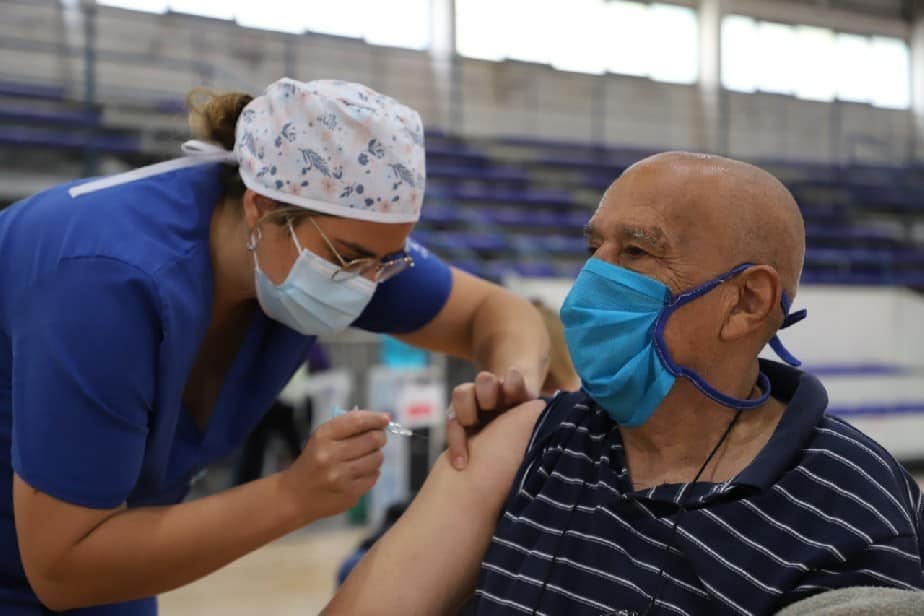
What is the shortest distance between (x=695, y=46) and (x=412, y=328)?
9533mm

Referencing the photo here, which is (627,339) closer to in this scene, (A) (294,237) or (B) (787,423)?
(B) (787,423)

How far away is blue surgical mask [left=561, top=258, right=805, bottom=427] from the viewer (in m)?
1.02

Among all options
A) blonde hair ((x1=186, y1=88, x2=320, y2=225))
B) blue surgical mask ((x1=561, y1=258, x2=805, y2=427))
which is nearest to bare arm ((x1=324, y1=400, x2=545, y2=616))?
blue surgical mask ((x1=561, y1=258, x2=805, y2=427))

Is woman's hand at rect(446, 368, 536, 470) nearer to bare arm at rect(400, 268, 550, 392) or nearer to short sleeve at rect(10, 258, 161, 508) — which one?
bare arm at rect(400, 268, 550, 392)

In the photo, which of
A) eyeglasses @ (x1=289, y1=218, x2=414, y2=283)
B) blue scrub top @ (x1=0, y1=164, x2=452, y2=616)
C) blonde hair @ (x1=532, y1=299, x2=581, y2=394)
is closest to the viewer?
blue scrub top @ (x1=0, y1=164, x2=452, y2=616)

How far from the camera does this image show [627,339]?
3.39ft

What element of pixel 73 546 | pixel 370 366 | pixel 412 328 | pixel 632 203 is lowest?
pixel 370 366

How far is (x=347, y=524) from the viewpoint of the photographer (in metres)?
4.57

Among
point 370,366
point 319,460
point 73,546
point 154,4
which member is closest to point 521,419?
point 319,460

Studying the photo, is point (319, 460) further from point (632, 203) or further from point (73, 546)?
point (632, 203)

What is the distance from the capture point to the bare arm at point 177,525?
103 centimetres

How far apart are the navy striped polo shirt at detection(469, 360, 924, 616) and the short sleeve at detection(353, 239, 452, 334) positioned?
1.59 feet

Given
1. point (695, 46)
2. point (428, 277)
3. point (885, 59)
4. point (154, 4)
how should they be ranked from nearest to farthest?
point (428, 277) < point (154, 4) < point (695, 46) < point (885, 59)

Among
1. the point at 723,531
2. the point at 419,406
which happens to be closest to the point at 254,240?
the point at 723,531
